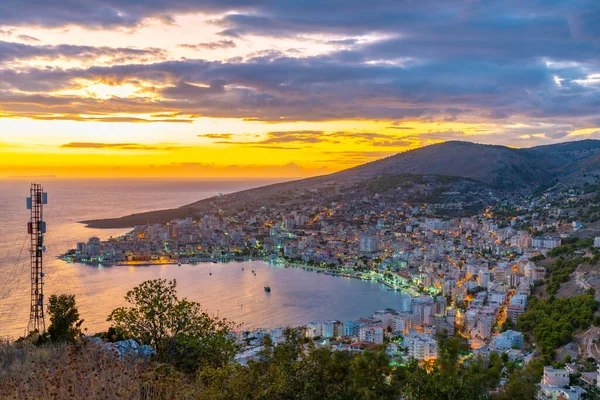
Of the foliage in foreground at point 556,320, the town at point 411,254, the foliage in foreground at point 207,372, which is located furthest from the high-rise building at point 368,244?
the foliage in foreground at point 207,372

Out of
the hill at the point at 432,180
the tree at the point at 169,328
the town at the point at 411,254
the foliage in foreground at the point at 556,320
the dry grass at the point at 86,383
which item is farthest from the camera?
the hill at the point at 432,180

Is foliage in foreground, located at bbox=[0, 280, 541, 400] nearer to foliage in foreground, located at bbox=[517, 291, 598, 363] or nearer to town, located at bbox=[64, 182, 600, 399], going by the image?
town, located at bbox=[64, 182, 600, 399]

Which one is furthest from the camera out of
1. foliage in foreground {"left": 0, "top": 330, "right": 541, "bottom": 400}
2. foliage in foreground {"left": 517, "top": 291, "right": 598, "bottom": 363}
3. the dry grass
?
foliage in foreground {"left": 517, "top": 291, "right": 598, "bottom": 363}

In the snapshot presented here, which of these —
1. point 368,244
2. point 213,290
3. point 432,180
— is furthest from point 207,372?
point 432,180

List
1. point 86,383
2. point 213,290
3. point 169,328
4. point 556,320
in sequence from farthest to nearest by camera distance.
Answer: point 213,290, point 556,320, point 169,328, point 86,383

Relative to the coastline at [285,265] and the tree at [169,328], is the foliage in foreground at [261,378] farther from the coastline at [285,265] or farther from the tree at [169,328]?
the coastline at [285,265]

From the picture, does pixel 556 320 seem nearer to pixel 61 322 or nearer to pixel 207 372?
pixel 61 322

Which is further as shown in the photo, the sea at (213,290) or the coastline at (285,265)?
the coastline at (285,265)

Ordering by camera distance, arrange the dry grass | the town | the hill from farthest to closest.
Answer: the hill, the town, the dry grass

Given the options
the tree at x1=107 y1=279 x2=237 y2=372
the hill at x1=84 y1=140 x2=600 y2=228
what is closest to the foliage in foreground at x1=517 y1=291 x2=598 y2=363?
the tree at x1=107 y1=279 x2=237 y2=372
